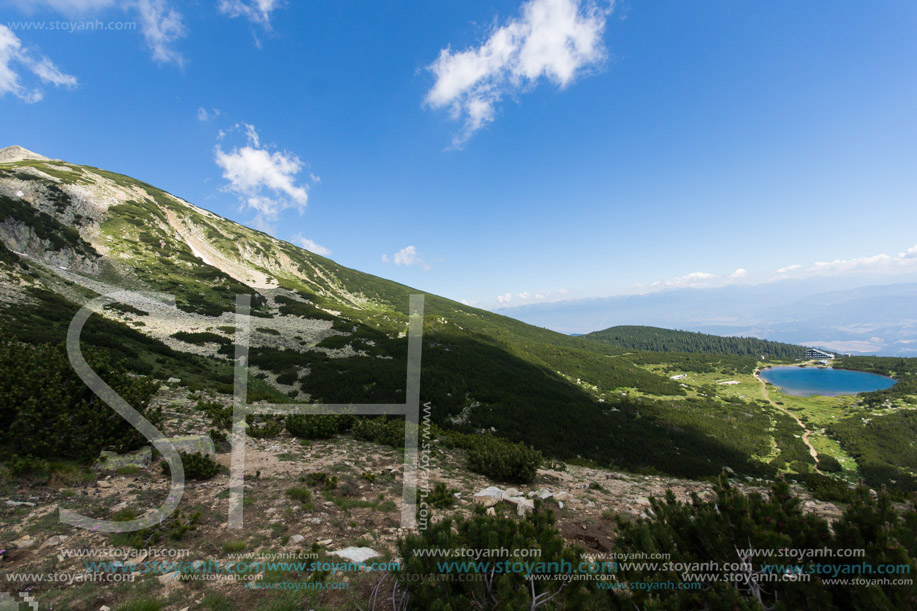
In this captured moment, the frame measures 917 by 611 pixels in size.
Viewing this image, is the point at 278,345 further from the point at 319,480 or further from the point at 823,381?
the point at 823,381

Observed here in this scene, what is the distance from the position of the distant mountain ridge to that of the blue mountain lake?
112 feet

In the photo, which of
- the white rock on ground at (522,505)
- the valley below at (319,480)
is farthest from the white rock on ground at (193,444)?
the white rock on ground at (522,505)

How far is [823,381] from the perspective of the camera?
85.6 metres

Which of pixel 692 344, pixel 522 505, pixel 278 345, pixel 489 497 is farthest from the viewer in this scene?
pixel 692 344

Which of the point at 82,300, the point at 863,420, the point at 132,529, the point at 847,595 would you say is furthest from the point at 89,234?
the point at 863,420

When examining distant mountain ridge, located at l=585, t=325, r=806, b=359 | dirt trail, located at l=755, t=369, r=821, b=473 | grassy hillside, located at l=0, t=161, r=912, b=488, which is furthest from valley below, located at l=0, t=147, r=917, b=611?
distant mountain ridge, located at l=585, t=325, r=806, b=359

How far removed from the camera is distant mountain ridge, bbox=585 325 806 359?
138 meters

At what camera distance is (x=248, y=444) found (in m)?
9.64

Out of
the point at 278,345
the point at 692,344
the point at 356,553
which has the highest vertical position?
the point at 356,553

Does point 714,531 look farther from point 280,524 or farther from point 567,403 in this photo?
point 567,403

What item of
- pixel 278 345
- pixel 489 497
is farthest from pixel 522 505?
pixel 278 345

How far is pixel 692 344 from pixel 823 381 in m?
63.7

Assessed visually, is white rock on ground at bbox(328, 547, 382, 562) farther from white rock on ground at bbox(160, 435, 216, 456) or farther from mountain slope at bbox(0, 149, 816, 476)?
mountain slope at bbox(0, 149, 816, 476)

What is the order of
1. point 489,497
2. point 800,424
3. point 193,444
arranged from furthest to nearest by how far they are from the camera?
point 800,424 < point 193,444 < point 489,497
